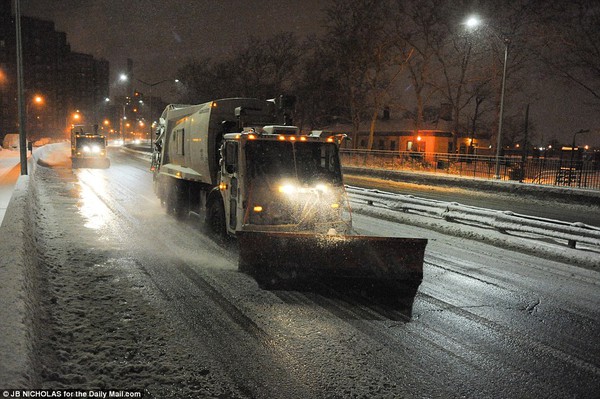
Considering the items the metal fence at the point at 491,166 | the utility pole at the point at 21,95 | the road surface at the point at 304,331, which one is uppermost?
the utility pole at the point at 21,95

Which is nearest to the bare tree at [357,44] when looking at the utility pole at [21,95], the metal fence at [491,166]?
the metal fence at [491,166]

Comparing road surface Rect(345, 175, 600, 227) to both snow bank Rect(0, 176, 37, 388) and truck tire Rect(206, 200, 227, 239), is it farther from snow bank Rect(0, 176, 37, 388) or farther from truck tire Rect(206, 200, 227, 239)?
snow bank Rect(0, 176, 37, 388)

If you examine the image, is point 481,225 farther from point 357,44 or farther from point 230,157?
point 357,44

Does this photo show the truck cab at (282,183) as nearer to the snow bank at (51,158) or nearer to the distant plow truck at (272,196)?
the distant plow truck at (272,196)

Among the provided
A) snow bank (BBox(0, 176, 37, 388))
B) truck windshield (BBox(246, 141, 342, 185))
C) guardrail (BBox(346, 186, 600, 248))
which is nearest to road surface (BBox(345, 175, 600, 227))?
guardrail (BBox(346, 186, 600, 248))

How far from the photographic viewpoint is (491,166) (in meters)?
30.5

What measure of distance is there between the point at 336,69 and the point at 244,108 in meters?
36.4

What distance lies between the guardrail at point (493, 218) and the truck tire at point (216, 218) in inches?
253

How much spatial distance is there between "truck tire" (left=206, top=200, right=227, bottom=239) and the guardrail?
642 cm

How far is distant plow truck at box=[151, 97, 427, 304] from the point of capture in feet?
25.2

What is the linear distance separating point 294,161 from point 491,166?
23.7 meters

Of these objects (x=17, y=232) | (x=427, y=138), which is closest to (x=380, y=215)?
(x=17, y=232)

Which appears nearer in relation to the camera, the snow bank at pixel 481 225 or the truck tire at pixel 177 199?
the snow bank at pixel 481 225

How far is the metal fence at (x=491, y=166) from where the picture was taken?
25375mm
